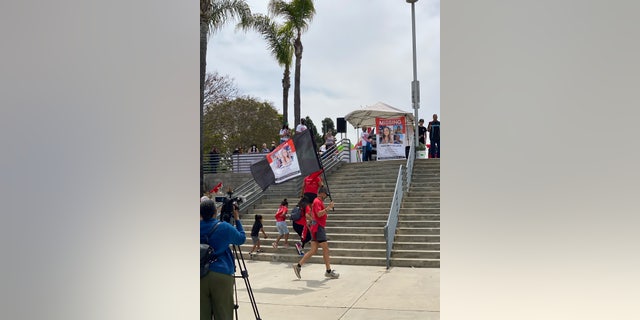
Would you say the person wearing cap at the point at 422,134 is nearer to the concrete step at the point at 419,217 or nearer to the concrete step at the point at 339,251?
the concrete step at the point at 419,217

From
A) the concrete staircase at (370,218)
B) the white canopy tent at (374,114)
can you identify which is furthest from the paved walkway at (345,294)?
the white canopy tent at (374,114)

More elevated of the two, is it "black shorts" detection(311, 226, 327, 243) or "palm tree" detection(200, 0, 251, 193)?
"palm tree" detection(200, 0, 251, 193)

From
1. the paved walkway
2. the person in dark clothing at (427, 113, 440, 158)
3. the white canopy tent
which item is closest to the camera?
the paved walkway

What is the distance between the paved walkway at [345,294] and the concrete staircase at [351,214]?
0.68m

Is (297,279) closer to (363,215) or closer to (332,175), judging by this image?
(363,215)

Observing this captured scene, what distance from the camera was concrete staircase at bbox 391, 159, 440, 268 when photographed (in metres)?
10.3

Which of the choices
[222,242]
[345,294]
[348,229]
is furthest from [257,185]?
[222,242]

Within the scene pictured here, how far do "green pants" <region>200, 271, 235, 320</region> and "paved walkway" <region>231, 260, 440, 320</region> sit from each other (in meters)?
1.81

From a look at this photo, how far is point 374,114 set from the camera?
22703 millimetres

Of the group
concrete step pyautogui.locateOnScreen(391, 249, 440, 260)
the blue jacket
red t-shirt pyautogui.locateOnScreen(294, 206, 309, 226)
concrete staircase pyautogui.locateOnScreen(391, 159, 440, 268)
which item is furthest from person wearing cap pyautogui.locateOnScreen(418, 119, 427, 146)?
the blue jacket

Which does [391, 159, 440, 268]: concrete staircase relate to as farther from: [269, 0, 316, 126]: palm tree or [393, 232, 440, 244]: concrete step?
[269, 0, 316, 126]: palm tree

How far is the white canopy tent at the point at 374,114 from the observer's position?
22281mm
